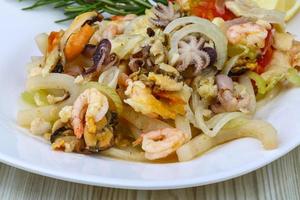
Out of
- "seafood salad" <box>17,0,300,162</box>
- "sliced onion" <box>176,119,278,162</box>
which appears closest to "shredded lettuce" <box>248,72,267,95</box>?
"seafood salad" <box>17,0,300,162</box>

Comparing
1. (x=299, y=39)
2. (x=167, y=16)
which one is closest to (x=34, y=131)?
(x=167, y=16)

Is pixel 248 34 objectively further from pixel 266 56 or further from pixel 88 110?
pixel 88 110

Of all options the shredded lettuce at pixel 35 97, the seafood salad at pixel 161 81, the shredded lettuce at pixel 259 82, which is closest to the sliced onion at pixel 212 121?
the seafood salad at pixel 161 81

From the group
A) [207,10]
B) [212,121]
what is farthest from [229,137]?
[207,10]

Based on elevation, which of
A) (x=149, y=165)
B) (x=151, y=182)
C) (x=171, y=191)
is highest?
(x=151, y=182)

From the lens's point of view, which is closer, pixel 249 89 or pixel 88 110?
pixel 88 110

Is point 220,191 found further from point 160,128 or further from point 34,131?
point 34,131
